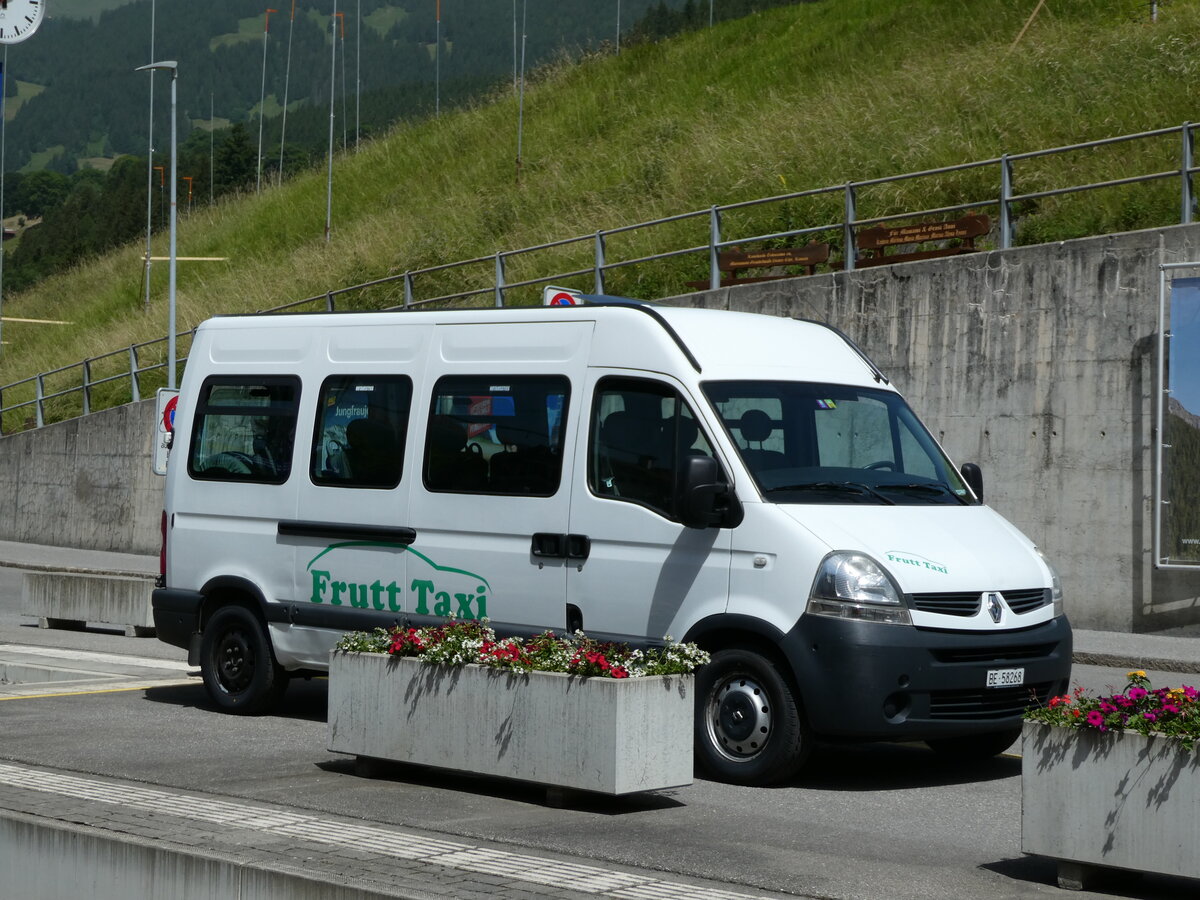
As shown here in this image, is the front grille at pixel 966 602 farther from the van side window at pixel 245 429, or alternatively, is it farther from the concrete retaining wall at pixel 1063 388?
the concrete retaining wall at pixel 1063 388

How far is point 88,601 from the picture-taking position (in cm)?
1794

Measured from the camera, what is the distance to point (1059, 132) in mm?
25281

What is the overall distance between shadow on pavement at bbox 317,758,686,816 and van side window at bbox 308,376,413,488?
82.9 inches

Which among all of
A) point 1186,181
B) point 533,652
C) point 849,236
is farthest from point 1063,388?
point 533,652

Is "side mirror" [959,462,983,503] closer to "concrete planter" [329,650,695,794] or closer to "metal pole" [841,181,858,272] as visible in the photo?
"concrete planter" [329,650,695,794]

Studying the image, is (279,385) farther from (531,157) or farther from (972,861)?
(531,157)

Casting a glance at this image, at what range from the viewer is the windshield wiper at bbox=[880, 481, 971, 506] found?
959cm

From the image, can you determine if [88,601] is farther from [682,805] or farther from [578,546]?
[682,805]

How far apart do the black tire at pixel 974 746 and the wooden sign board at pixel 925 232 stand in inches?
430

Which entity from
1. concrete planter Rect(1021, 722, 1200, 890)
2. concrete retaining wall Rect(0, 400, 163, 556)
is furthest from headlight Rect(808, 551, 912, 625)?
concrete retaining wall Rect(0, 400, 163, 556)

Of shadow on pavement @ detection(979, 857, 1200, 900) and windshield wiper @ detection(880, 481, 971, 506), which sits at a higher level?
windshield wiper @ detection(880, 481, 971, 506)

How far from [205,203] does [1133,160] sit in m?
41.1

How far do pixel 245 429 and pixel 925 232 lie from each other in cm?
1146

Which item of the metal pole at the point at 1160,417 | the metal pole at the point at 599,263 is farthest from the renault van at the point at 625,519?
the metal pole at the point at 599,263
